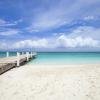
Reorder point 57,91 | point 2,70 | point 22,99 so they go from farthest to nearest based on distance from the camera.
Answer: point 2,70 → point 57,91 → point 22,99

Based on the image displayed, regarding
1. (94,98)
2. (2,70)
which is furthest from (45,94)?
(2,70)

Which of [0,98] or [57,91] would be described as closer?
[0,98]

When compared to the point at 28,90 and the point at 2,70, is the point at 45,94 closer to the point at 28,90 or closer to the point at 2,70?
the point at 28,90

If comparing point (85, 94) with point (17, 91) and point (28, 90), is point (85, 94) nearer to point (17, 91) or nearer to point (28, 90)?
point (28, 90)

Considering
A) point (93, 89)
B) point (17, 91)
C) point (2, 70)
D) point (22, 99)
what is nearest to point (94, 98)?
point (93, 89)

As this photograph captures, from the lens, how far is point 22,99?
18.2 ft

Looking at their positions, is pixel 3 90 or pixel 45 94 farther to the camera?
pixel 3 90

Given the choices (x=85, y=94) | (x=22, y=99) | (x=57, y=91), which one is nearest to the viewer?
(x=22, y=99)

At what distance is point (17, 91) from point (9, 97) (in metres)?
0.75

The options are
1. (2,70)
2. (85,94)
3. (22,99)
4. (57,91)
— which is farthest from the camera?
(2,70)

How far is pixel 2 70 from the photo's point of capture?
453 inches

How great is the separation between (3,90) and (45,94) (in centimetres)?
198

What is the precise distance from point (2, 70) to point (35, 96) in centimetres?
643

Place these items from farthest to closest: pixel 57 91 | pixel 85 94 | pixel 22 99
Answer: pixel 57 91, pixel 85 94, pixel 22 99
